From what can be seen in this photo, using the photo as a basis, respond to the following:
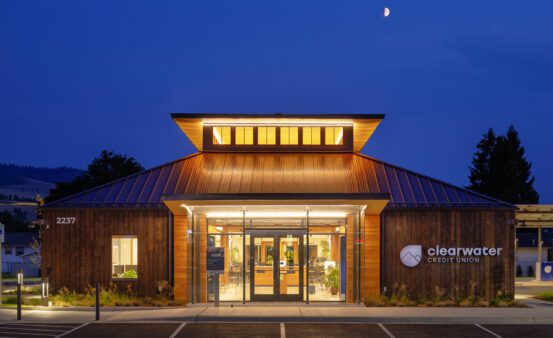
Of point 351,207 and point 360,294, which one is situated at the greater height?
point 351,207

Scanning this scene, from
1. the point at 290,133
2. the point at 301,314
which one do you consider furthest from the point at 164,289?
the point at 290,133

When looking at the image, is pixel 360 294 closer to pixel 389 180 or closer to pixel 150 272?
pixel 389 180

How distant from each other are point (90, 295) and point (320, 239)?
8291mm

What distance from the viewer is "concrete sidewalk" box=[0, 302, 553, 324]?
1883cm

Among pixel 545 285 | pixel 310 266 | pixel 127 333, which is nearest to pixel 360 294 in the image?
pixel 310 266

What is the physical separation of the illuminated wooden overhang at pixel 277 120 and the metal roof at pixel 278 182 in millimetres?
1374

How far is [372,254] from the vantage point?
23.5 m

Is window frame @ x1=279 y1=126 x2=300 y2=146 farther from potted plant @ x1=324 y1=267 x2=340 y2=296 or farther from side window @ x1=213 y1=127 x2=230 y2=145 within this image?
potted plant @ x1=324 y1=267 x2=340 y2=296

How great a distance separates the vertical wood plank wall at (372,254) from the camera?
76.6 ft

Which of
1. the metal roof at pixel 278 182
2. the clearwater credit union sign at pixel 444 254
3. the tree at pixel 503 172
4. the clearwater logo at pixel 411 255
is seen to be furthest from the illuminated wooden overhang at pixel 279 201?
the tree at pixel 503 172

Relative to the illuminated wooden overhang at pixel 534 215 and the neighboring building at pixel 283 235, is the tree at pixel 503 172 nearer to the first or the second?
the illuminated wooden overhang at pixel 534 215

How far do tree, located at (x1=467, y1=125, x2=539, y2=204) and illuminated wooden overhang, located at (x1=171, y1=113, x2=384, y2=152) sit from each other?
4249 centimetres

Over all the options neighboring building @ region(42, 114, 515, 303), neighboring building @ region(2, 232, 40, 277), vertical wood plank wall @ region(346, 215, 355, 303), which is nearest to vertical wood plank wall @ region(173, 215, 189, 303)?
neighboring building @ region(42, 114, 515, 303)

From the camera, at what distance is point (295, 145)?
2692 cm
